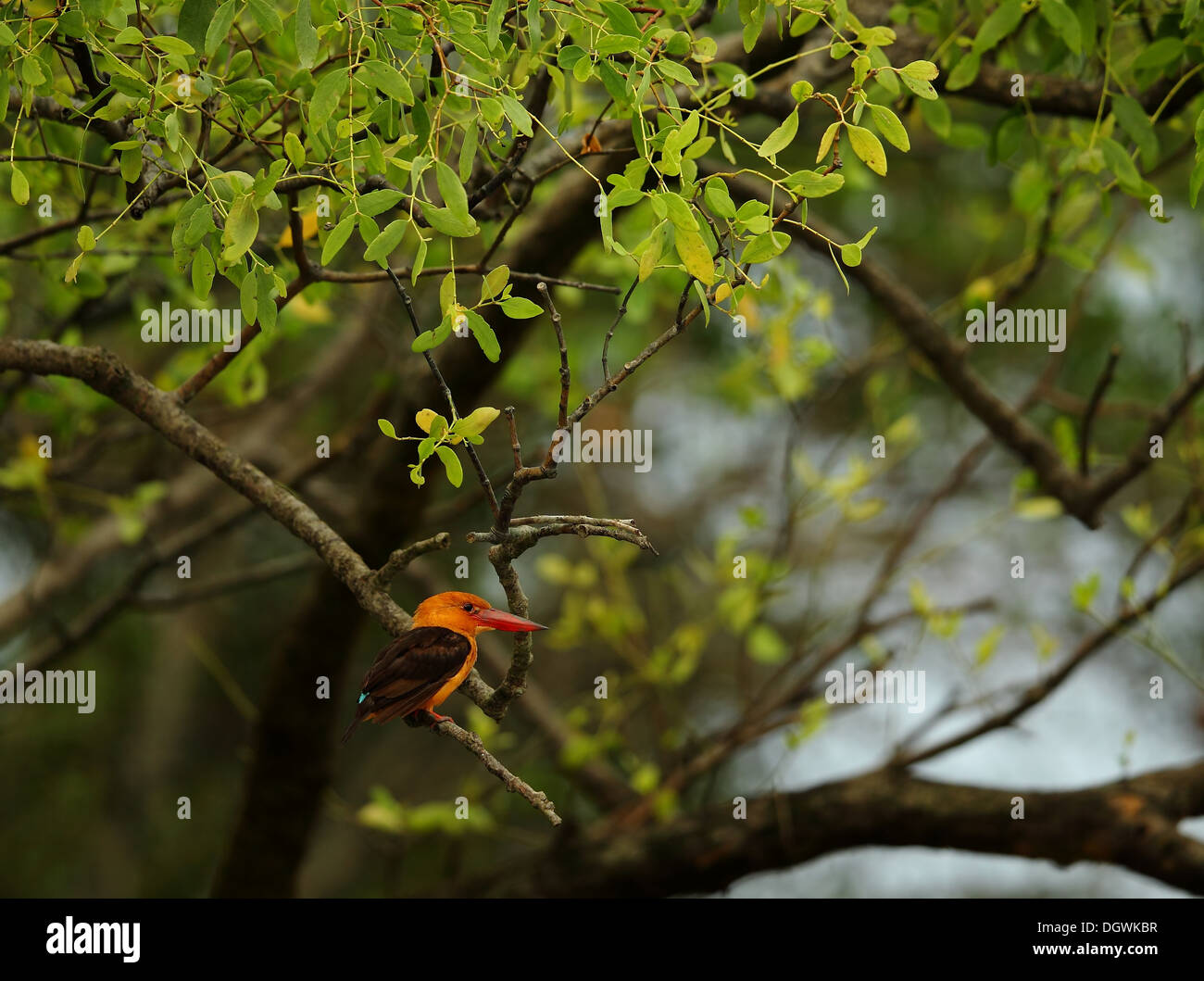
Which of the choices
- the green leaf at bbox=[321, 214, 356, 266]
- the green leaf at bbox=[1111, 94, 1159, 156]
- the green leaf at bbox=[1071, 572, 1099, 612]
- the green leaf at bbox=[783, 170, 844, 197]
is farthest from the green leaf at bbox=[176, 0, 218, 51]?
the green leaf at bbox=[1071, 572, 1099, 612]

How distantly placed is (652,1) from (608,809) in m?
2.78

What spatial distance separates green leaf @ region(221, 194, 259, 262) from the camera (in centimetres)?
148

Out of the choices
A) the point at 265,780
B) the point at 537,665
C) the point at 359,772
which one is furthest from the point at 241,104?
the point at 359,772

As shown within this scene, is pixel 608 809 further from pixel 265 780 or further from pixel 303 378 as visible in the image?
pixel 303 378

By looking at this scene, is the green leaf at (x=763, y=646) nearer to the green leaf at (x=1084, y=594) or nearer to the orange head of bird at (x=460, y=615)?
the green leaf at (x=1084, y=594)

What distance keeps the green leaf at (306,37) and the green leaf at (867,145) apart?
29.4 inches

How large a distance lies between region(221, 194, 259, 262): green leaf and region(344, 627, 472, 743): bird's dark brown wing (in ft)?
2.23

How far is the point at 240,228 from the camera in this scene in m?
1.50

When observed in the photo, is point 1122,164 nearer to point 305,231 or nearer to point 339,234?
point 339,234

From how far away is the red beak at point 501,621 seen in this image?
1672 mm

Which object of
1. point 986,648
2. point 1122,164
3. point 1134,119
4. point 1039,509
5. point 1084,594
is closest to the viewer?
point 1122,164

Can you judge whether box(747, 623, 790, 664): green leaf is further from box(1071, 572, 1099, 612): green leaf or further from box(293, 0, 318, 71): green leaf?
box(293, 0, 318, 71): green leaf

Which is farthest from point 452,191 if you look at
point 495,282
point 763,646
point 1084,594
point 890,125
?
point 763,646

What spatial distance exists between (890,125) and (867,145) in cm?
9
